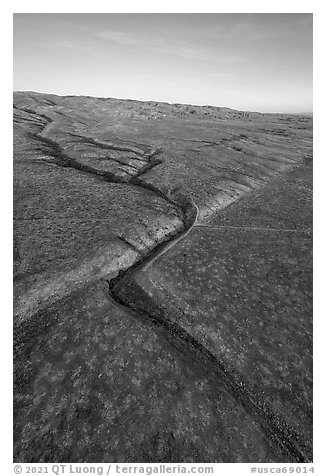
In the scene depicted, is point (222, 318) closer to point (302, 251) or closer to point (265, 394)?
point (265, 394)

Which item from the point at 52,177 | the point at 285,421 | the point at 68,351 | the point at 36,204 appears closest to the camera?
the point at 285,421

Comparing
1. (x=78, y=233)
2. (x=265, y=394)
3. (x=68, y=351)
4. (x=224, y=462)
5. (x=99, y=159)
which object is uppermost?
(x=99, y=159)

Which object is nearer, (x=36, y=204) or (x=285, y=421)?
(x=285, y=421)

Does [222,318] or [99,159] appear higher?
[99,159]

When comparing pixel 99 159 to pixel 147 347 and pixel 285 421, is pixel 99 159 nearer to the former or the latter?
pixel 147 347

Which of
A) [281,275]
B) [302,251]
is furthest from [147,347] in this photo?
[302,251]

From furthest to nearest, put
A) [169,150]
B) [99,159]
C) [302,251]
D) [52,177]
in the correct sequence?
[169,150] → [99,159] → [52,177] → [302,251]
